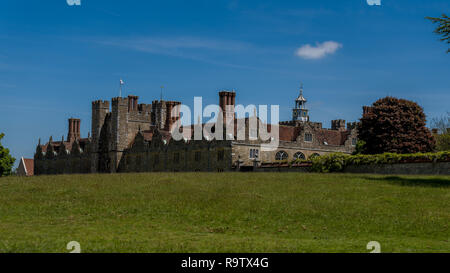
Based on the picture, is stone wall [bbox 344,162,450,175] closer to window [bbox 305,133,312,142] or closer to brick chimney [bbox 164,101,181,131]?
window [bbox 305,133,312,142]

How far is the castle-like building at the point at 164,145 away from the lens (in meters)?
67.0

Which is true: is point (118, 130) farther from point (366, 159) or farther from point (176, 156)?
point (366, 159)

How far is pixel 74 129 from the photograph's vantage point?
383ft

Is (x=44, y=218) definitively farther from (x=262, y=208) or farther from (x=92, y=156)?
(x=92, y=156)

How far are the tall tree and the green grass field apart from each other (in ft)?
47.6

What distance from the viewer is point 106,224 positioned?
2397 centimetres

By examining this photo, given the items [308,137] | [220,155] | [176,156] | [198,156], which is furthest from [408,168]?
[176,156]

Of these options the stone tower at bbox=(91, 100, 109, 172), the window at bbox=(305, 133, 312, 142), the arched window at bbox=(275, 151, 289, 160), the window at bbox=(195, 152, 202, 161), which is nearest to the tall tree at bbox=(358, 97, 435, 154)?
the arched window at bbox=(275, 151, 289, 160)

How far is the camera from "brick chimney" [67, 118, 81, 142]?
116000 millimetres

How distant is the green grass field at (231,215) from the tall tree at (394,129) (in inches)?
571

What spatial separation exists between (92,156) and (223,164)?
34199 mm

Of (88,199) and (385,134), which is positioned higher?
(385,134)

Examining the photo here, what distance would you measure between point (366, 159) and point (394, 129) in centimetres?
751

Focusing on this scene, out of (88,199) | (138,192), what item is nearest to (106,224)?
(88,199)
